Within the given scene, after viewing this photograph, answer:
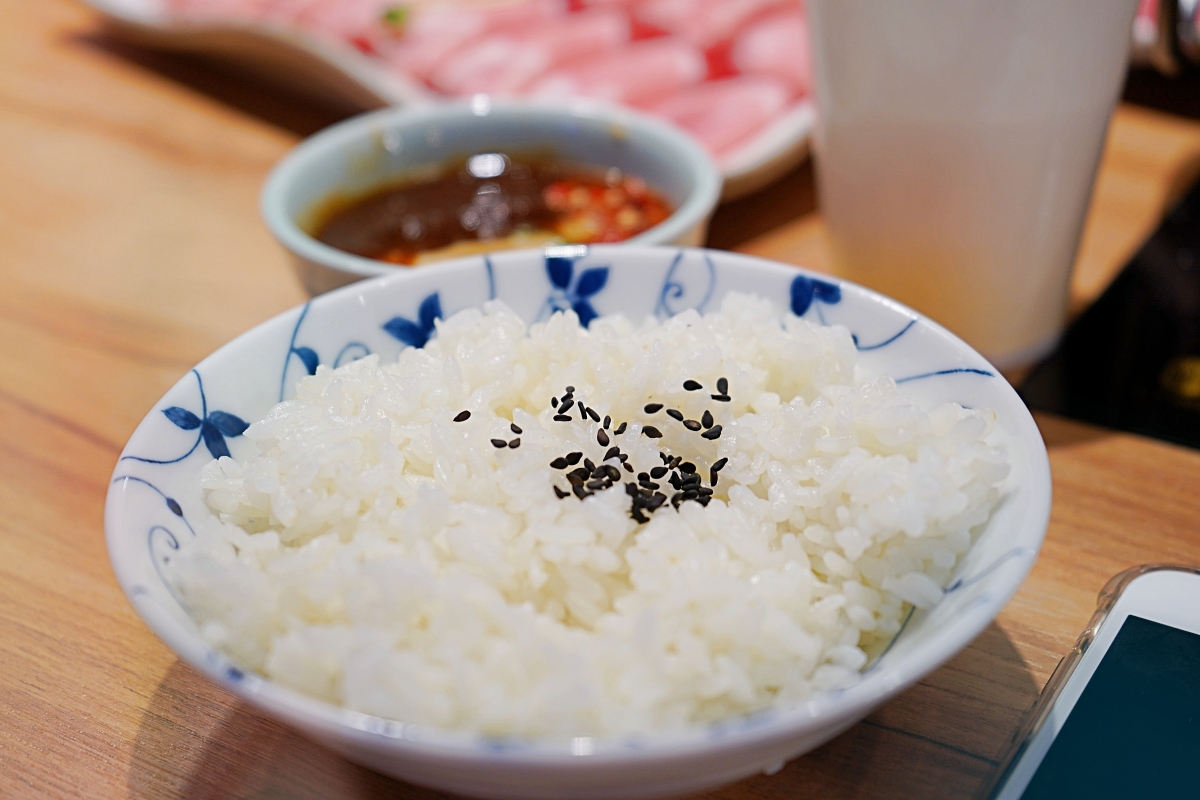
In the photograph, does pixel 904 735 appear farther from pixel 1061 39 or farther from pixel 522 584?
pixel 1061 39

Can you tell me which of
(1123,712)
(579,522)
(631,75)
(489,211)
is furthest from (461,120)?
(1123,712)

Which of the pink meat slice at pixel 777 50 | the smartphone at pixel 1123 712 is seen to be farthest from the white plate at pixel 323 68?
the smartphone at pixel 1123 712

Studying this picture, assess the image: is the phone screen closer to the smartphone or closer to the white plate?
the smartphone

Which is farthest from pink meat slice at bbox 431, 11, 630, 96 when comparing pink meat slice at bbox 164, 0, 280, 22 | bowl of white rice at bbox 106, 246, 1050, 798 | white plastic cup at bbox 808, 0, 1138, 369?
bowl of white rice at bbox 106, 246, 1050, 798

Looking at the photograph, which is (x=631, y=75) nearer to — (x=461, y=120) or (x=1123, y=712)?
(x=461, y=120)

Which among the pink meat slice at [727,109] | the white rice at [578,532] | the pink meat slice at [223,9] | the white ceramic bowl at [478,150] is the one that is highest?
the white rice at [578,532]

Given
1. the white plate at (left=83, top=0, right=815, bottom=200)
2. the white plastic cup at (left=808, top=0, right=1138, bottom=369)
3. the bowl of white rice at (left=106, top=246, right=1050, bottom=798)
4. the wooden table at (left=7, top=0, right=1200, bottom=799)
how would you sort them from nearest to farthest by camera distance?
the bowl of white rice at (left=106, top=246, right=1050, bottom=798), the wooden table at (left=7, top=0, right=1200, bottom=799), the white plastic cup at (left=808, top=0, right=1138, bottom=369), the white plate at (left=83, top=0, right=815, bottom=200)

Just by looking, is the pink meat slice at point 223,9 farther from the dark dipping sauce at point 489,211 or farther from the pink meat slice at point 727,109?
the pink meat slice at point 727,109
